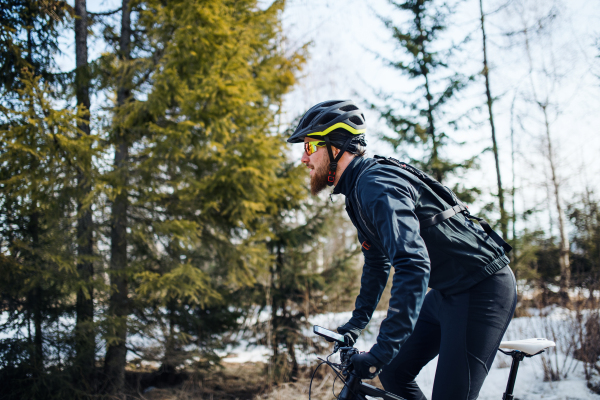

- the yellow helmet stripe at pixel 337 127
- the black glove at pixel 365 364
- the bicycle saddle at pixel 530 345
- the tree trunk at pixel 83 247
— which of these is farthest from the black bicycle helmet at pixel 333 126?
the tree trunk at pixel 83 247

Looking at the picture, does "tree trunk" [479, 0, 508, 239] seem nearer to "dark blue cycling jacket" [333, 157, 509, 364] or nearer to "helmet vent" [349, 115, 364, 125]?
"dark blue cycling jacket" [333, 157, 509, 364]

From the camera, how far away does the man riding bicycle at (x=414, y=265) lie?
1436 millimetres

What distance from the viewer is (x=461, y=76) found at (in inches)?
353

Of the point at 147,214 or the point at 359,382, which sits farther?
the point at 147,214

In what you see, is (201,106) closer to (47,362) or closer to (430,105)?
(47,362)

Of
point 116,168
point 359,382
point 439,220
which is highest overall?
point 116,168

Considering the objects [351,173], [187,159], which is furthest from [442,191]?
[187,159]

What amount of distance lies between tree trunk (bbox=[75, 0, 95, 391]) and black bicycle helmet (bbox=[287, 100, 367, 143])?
3.95 meters

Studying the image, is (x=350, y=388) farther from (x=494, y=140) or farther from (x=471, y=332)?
(x=494, y=140)

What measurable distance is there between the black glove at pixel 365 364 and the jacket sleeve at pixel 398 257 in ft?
0.08

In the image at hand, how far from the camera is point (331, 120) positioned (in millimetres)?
2014

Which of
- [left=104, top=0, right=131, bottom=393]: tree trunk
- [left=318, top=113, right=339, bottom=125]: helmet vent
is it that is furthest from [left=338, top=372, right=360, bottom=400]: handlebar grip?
[left=104, top=0, right=131, bottom=393]: tree trunk

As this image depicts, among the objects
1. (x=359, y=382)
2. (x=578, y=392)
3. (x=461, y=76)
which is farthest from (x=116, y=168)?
(x=461, y=76)

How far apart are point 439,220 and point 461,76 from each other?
848 cm
